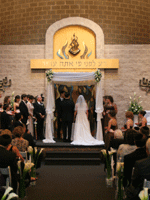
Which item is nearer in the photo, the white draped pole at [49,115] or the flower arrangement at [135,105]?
the white draped pole at [49,115]

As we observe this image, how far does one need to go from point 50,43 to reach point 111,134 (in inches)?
242

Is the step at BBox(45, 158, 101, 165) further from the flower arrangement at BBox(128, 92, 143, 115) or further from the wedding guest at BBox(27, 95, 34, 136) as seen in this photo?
the flower arrangement at BBox(128, 92, 143, 115)

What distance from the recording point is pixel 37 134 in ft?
33.8

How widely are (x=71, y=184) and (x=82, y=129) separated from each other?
332cm

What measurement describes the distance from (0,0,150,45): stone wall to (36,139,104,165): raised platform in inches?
190

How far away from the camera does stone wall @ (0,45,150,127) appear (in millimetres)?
11492

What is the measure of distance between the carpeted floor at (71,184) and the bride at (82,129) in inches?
51.6

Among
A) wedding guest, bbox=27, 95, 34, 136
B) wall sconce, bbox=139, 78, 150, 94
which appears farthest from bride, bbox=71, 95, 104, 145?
wall sconce, bbox=139, 78, 150, 94

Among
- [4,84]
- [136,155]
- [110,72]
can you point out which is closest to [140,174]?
[136,155]

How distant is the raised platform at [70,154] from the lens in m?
7.89

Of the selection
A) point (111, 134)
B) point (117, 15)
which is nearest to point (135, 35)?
point (117, 15)

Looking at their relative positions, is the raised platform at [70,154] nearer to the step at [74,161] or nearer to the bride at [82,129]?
the step at [74,161]

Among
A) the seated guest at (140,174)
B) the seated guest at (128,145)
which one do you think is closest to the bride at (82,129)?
the seated guest at (128,145)

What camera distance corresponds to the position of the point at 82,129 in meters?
9.02
